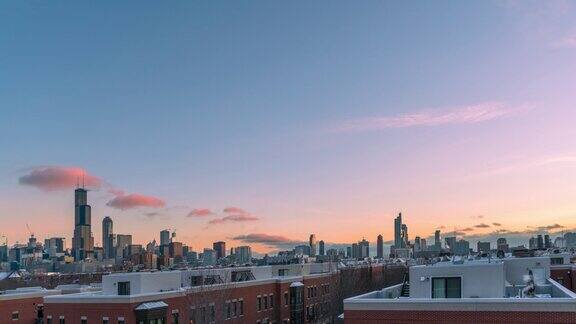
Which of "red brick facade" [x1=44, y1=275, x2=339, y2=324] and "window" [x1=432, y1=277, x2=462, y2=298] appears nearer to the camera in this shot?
"window" [x1=432, y1=277, x2=462, y2=298]

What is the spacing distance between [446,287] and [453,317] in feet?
16.5

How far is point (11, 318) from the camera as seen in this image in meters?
68.1

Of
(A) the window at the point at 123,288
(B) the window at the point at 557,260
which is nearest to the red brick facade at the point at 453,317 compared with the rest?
(A) the window at the point at 123,288

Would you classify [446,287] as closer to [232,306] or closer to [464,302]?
[464,302]

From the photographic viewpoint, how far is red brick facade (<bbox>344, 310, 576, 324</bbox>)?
27.0m

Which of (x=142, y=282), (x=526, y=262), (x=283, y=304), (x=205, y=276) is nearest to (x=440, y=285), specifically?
(x=526, y=262)

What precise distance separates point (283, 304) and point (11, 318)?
3297 centimetres

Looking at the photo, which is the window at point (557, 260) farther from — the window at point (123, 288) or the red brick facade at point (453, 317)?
the red brick facade at point (453, 317)

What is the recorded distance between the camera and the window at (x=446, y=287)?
109 ft

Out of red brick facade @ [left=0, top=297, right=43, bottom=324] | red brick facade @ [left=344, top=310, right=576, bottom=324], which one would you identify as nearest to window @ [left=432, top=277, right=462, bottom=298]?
red brick facade @ [left=344, top=310, right=576, bottom=324]

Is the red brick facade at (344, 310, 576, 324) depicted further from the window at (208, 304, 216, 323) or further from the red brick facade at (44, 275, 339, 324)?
the window at (208, 304, 216, 323)

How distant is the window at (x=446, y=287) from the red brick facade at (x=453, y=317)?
4.60m

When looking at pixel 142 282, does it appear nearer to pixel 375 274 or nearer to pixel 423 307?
pixel 423 307

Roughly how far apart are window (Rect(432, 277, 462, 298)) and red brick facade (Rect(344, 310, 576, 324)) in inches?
181
